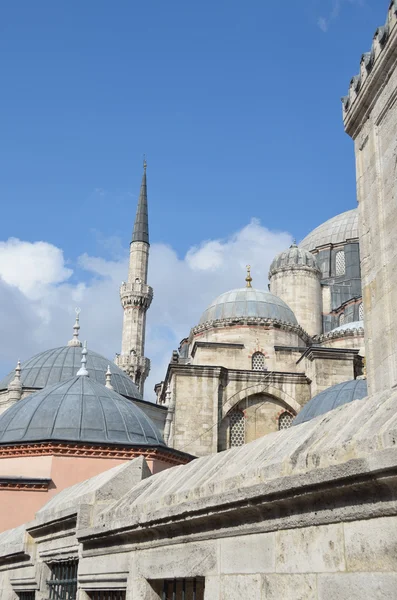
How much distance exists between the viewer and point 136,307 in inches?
1393

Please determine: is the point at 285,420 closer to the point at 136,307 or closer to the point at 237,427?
the point at 237,427

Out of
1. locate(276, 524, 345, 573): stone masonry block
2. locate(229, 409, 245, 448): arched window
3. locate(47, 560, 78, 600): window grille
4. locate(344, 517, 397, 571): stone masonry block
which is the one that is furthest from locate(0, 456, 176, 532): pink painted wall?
locate(229, 409, 245, 448): arched window

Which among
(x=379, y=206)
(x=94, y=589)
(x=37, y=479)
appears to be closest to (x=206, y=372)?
(x=37, y=479)

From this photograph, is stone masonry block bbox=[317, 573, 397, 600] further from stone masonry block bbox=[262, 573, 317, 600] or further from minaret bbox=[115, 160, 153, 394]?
minaret bbox=[115, 160, 153, 394]

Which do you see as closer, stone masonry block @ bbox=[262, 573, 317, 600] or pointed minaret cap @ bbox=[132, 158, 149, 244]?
stone masonry block @ bbox=[262, 573, 317, 600]

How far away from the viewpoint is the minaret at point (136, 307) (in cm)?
3441

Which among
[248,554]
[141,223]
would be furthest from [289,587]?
[141,223]

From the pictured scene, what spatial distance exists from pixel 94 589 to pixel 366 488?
2641 mm

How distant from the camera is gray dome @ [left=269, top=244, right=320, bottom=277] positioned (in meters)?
33.5

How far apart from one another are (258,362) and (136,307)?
9968mm

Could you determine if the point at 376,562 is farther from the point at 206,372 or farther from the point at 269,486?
the point at 206,372

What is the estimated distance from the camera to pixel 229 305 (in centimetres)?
2914

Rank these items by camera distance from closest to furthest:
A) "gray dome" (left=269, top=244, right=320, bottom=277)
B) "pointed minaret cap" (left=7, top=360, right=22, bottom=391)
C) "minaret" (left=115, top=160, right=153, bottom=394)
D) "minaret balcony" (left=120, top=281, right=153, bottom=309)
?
"pointed minaret cap" (left=7, top=360, right=22, bottom=391), "gray dome" (left=269, top=244, right=320, bottom=277), "minaret" (left=115, top=160, right=153, bottom=394), "minaret balcony" (left=120, top=281, right=153, bottom=309)

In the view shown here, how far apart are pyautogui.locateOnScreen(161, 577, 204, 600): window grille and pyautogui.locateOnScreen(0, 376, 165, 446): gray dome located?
9097 millimetres
